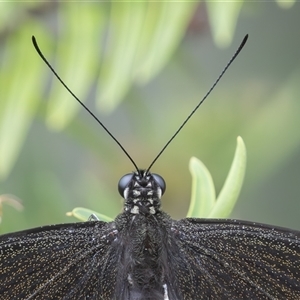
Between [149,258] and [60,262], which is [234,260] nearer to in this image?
[149,258]

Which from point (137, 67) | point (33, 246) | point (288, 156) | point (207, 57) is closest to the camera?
point (33, 246)

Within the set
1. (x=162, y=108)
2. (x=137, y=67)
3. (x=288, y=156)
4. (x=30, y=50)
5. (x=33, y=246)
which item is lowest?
(x=33, y=246)

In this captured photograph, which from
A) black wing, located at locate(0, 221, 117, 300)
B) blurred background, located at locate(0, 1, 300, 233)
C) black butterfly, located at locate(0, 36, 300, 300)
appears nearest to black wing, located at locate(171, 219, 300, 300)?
black butterfly, located at locate(0, 36, 300, 300)

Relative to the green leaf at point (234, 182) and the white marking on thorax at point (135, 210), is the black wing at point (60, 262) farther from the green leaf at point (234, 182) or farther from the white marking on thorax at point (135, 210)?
the green leaf at point (234, 182)

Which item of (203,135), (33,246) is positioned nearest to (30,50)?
(33,246)

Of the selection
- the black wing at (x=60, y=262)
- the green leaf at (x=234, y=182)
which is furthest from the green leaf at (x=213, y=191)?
the black wing at (x=60, y=262)

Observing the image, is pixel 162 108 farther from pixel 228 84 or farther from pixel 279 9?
pixel 279 9
